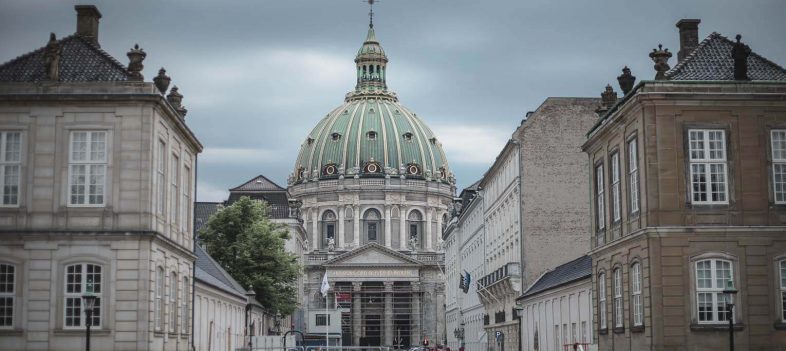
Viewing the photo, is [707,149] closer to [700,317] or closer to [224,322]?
[700,317]

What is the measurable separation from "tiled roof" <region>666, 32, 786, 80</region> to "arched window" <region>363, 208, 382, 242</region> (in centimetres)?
14038

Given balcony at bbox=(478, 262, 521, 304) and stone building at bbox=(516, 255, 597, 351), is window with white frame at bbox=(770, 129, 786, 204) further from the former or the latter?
balcony at bbox=(478, 262, 521, 304)

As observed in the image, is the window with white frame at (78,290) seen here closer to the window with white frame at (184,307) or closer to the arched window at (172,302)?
the arched window at (172,302)

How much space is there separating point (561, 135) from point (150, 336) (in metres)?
36.2

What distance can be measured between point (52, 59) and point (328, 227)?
144 metres

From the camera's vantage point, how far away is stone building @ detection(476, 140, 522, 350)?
63.9 metres

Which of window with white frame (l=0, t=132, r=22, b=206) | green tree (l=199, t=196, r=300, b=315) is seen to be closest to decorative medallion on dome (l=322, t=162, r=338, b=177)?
green tree (l=199, t=196, r=300, b=315)

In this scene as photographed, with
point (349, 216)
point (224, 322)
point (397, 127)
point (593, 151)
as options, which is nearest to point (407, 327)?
point (349, 216)

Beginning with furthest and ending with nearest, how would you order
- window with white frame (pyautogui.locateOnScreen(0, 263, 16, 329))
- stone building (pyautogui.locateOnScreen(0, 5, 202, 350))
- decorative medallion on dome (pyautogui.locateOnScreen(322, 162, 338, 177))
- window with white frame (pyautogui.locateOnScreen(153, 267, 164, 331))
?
decorative medallion on dome (pyautogui.locateOnScreen(322, 162, 338, 177)) → window with white frame (pyautogui.locateOnScreen(153, 267, 164, 331)) → stone building (pyautogui.locateOnScreen(0, 5, 202, 350)) → window with white frame (pyautogui.locateOnScreen(0, 263, 16, 329))

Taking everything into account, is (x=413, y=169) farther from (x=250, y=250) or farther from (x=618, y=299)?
(x=618, y=299)

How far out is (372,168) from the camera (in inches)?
6998

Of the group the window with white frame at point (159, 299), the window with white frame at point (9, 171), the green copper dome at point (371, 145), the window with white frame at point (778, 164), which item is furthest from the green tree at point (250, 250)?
the green copper dome at point (371, 145)

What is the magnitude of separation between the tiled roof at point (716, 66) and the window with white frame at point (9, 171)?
17.9 m

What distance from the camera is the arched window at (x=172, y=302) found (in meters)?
34.8
